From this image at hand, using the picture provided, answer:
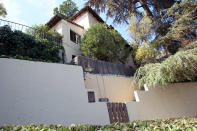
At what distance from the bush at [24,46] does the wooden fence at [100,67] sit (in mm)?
1644

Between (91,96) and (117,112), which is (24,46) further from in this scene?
(117,112)

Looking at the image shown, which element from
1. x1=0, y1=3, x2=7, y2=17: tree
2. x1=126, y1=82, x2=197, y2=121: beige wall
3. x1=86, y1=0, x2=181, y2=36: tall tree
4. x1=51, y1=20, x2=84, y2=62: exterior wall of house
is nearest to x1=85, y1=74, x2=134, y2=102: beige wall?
x1=126, y1=82, x2=197, y2=121: beige wall

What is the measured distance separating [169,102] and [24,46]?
7911mm

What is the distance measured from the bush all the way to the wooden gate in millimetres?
3827

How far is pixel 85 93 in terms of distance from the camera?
4.75m

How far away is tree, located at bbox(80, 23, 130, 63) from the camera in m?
8.98

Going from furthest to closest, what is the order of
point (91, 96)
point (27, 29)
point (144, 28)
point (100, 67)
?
point (144, 28), point (27, 29), point (100, 67), point (91, 96)

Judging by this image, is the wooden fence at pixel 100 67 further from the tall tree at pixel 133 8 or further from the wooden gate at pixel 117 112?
the tall tree at pixel 133 8

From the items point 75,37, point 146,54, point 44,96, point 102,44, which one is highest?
point 75,37

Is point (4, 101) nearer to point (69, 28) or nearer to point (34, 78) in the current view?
point (34, 78)

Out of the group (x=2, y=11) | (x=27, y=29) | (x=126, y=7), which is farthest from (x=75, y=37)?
(x=2, y=11)

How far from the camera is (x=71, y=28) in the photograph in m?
10.5

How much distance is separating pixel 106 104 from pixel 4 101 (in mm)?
3214

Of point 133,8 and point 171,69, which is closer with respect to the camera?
point 171,69
